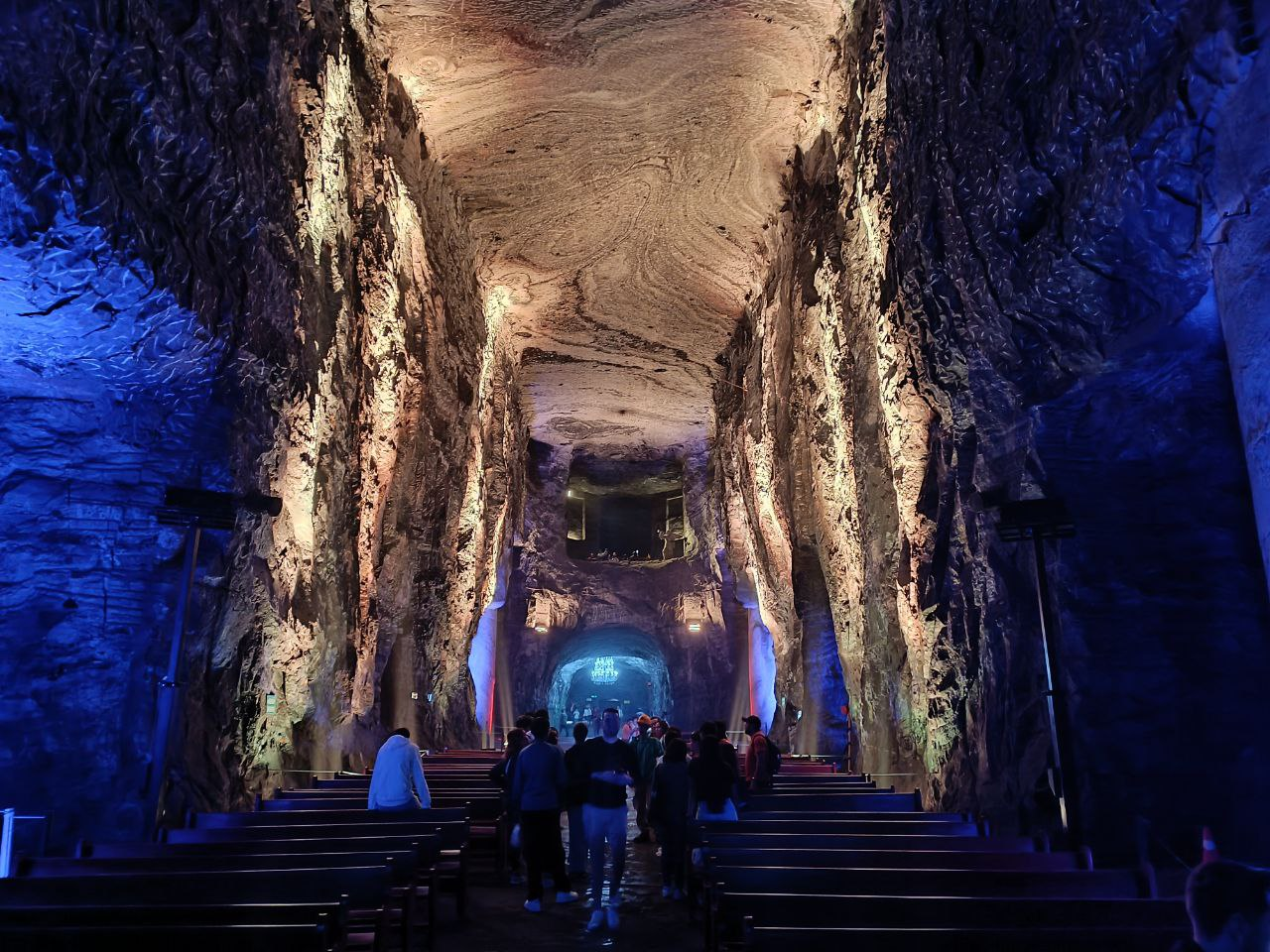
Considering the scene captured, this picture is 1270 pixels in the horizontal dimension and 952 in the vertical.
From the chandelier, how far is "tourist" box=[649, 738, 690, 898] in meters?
25.9

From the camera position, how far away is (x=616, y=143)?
43.5 feet

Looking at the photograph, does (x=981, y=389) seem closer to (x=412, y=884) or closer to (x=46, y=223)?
(x=412, y=884)

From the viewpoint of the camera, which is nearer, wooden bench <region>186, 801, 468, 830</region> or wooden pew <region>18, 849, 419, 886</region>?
wooden pew <region>18, 849, 419, 886</region>

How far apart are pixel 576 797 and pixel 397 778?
132 centimetres

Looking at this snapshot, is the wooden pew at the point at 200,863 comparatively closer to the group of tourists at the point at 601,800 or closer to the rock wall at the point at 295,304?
the group of tourists at the point at 601,800

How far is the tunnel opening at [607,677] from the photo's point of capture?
88.3 ft

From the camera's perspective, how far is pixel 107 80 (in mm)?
5883

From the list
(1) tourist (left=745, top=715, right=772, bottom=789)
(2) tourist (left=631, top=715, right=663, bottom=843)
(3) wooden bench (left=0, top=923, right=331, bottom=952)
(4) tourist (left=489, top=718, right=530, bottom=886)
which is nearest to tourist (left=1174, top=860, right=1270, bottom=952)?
(3) wooden bench (left=0, top=923, right=331, bottom=952)

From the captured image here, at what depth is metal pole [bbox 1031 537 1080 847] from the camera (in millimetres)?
6059

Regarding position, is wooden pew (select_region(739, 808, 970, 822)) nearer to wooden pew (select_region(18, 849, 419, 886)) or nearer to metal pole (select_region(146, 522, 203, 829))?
wooden pew (select_region(18, 849, 419, 886))

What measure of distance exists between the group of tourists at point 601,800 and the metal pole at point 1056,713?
2324 millimetres

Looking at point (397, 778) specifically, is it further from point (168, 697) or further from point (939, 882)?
point (939, 882)

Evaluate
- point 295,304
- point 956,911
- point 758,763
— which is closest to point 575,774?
point 758,763

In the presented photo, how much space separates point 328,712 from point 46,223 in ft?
19.7
